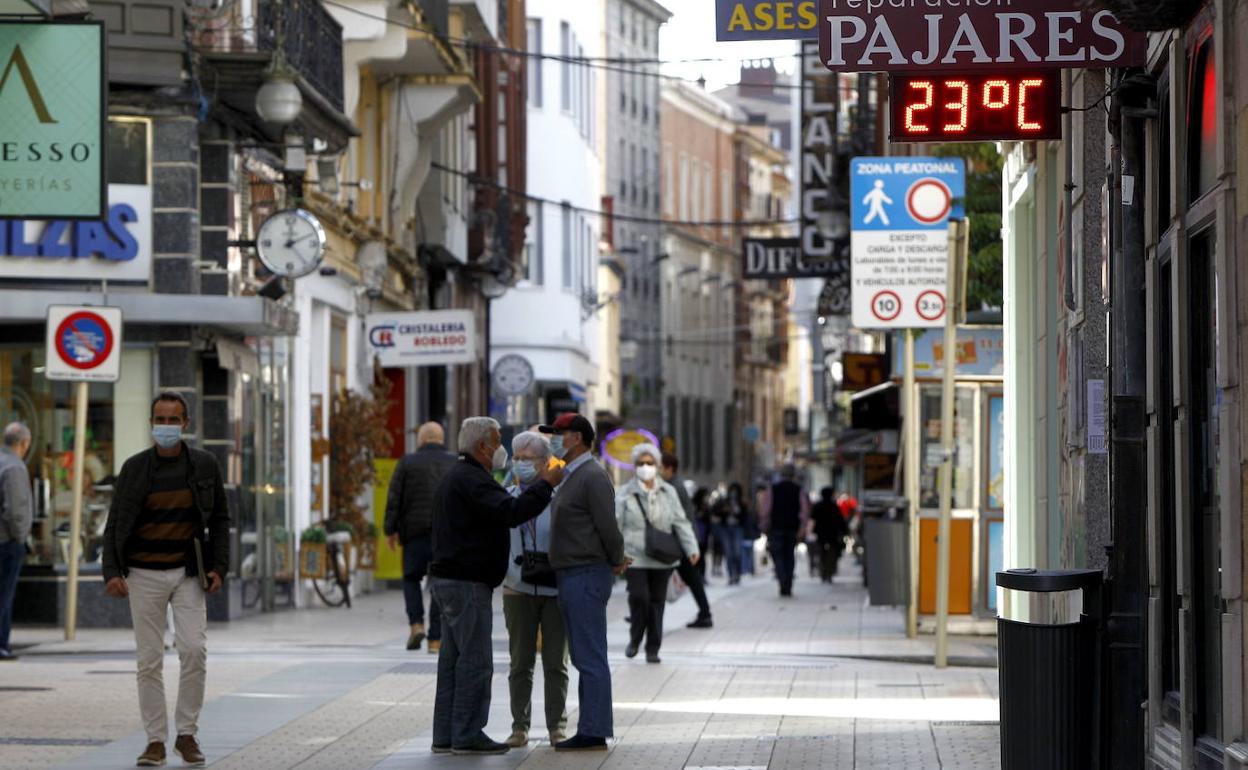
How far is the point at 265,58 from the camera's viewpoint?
2586 centimetres

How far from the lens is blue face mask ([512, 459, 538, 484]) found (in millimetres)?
14359

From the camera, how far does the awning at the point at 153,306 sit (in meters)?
24.7

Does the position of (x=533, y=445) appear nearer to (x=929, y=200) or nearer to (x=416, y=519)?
(x=929, y=200)

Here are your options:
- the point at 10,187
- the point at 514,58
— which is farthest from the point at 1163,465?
the point at 514,58

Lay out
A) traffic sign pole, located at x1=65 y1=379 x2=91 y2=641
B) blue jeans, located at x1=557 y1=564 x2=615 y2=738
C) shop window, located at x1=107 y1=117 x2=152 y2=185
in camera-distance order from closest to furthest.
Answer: blue jeans, located at x1=557 y1=564 x2=615 y2=738 < traffic sign pole, located at x1=65 y1=379 x2=91 y2=641 < shop window, located at x1=107 y1=117 x2=152 y2=185

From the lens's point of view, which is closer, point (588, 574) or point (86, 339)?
point (588, 574)

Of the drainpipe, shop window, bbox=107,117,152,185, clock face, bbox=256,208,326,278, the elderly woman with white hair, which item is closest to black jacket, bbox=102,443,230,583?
the drainpipe

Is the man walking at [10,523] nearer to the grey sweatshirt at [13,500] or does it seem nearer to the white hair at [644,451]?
the grey sweatshirt at [13,500]

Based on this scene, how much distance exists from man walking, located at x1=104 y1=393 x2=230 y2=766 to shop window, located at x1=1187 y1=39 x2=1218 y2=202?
18.0 feet

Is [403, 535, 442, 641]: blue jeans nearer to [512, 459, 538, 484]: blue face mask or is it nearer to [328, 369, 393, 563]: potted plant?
[512, 459, 538, 484]: blue face mask

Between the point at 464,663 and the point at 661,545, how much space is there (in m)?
8.07

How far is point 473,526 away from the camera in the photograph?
13.6m

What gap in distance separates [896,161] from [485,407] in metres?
31.3

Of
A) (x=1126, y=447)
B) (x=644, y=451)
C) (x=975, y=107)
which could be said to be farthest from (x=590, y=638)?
(x=644, y=451)
